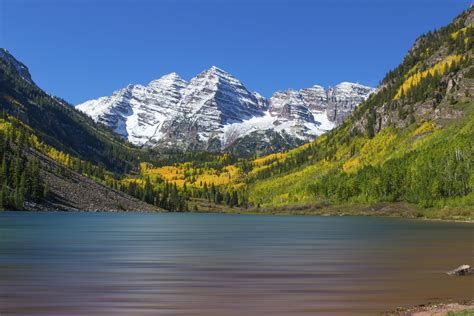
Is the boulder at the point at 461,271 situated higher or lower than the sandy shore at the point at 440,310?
higher

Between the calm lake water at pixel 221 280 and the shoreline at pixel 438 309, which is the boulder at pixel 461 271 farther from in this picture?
the shoreline at pixel 438 309

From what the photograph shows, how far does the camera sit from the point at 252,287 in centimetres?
3431

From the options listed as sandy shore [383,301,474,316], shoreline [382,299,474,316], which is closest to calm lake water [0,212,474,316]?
shoreline [382,299,474,316]

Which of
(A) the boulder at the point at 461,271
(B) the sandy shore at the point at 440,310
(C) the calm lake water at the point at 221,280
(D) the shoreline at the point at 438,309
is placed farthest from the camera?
(A) the boulder at the point at 461,271

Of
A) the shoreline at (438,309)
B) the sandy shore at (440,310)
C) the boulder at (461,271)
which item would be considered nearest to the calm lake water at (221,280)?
the boulder at (461,271)

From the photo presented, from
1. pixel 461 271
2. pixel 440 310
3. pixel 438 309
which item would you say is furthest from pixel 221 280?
pixel 461 271

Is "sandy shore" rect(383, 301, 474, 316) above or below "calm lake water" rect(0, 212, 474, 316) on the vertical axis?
below

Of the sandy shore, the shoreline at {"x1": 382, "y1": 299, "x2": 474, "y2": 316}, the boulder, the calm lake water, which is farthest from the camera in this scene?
the boulder

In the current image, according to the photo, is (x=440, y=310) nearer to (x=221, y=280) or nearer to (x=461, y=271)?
(x=461, y=271)

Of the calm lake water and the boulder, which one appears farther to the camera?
the boulder

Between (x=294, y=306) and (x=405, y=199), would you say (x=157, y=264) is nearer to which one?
(x=294, y=306)

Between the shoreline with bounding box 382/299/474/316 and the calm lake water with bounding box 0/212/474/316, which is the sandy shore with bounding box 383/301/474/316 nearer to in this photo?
the shoreline with bounding box 382/299/474/316

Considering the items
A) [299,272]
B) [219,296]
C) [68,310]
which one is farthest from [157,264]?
[68,310]

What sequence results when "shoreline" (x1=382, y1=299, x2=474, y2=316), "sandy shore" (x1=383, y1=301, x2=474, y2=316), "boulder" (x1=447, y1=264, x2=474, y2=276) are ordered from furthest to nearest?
"boulder" (x1=447, y1=264, x2=474, y2=276) → "shoreline" (x1=382, y1=299, x2=474, y2=316) → "sandy shore" (x1=383, y1=301, x2=474, y2=316)
